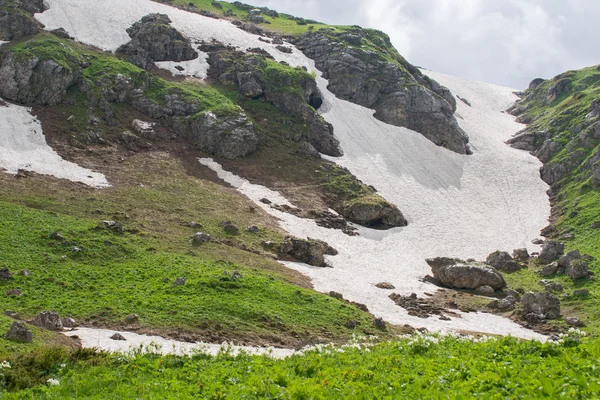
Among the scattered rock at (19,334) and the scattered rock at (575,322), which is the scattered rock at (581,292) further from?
the scattered rock at (19,334)

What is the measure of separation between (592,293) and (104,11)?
95296 millimetres

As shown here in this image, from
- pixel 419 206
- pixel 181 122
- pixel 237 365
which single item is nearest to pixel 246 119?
pixel 181 122

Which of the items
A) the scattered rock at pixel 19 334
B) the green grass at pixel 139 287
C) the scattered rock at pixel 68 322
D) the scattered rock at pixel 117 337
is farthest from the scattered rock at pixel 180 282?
the scattered rock at pixel 19 334

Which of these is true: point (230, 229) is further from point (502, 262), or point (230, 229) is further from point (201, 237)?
point (502, 262)

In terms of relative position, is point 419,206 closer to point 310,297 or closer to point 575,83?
point 310,297

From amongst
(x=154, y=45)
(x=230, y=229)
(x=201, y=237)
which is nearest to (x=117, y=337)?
(x=201, y=237)

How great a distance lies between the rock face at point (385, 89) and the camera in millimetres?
95500

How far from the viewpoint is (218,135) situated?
7025 cm

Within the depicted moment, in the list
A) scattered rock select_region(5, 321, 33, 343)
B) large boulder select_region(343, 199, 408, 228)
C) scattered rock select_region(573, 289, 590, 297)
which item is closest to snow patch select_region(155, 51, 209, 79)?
large boulder select_region(343, 199, 408, 228)

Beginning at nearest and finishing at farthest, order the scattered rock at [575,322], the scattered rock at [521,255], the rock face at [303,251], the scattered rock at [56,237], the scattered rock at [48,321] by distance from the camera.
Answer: the scattered rock at [48,321] → the scattered rock at [56,237] → the scattered rock at [575,322] → the rock face at [303,251] → the scattered rock at [521,255]

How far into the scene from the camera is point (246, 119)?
74.7m

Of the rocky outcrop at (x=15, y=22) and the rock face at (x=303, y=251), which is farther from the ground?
the rocky outcrop at (x=15, y=22)

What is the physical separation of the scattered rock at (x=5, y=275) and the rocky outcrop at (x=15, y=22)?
196 feet

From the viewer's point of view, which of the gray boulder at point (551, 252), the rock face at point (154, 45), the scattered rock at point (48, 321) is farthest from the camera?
the rock face at point (154, 45)
